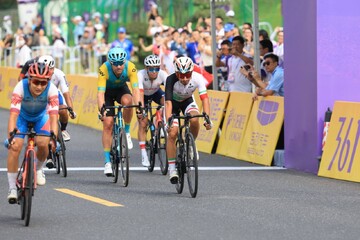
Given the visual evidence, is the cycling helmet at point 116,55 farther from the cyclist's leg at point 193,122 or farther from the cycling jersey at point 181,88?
the cyclist's leg at point 193,122

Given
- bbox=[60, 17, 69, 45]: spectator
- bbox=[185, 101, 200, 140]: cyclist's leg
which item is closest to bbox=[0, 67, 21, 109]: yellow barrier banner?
bbox=[60, 17, 69, 45]: spectator

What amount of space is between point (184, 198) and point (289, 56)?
4.95 meters

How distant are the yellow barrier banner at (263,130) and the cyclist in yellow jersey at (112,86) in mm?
2736

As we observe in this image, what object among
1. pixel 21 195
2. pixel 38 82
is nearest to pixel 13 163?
pixel 21 195

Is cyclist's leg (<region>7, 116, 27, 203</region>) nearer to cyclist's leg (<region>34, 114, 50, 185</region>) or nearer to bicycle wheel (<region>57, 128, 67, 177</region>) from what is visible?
cyclist's leg (<region>34, 114, 50, 185</region>)

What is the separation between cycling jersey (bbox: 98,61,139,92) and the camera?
55.2 feet

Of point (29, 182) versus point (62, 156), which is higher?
point (29, 182)

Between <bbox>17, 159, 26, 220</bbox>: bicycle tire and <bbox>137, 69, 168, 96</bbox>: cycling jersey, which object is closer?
<bbox>17, 159, 26, 220</bbox>: bicycle tire

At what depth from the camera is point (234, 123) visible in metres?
20.5

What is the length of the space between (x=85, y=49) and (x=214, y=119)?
1687 centimetres

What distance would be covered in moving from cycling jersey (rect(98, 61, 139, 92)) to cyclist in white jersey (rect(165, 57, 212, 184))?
832mm

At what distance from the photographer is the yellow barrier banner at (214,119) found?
21.2 meters

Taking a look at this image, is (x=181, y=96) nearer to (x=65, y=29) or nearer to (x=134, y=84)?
(x=134, y=84)

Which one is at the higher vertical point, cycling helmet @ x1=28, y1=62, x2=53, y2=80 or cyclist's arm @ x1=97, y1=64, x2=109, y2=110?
cycling helmet @ x1=28, y1=62, x2=53, y2=80
